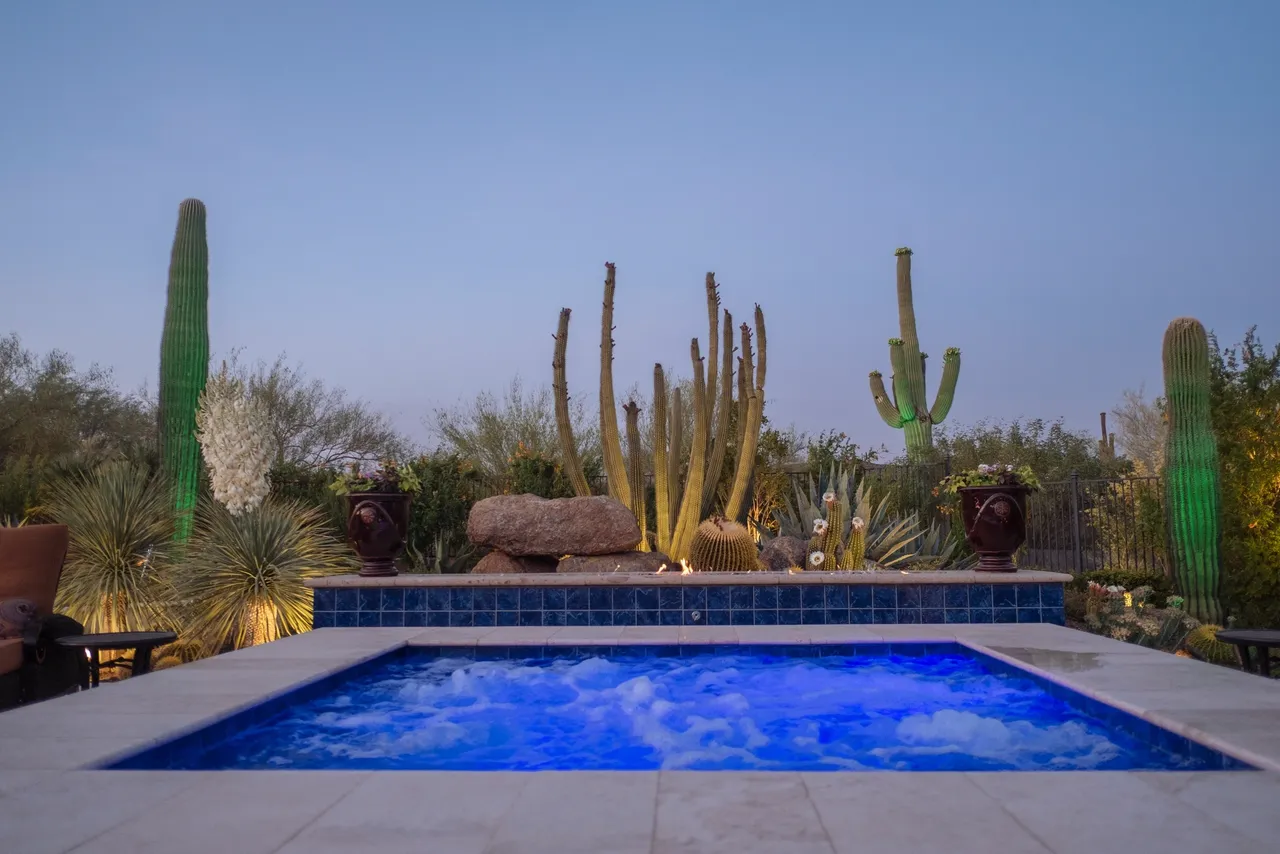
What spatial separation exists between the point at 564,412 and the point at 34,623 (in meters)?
6.26

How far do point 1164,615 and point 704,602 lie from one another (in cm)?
423

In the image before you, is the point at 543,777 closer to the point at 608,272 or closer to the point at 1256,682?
the point at 1256,682

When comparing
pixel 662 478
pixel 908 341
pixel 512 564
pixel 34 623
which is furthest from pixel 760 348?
pixel 34 623

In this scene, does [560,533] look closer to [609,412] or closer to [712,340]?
[609,412]

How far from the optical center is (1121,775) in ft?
9.71

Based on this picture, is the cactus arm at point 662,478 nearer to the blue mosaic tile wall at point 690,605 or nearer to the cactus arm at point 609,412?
the cactus arm at point 609,412

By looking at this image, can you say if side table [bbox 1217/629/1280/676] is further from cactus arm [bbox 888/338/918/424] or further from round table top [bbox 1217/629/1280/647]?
cactus arm [bbox 888/338/918/424]

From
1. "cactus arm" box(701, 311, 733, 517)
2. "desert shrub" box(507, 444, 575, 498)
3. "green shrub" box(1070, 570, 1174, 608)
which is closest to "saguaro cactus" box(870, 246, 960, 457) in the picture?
"green shrub" box(1070, 570, 1174, 608)

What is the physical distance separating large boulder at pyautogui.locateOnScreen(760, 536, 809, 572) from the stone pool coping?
5.67ft

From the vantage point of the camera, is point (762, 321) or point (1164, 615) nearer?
point (1164, 615)

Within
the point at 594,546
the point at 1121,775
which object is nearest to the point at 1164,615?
the point at 594,546

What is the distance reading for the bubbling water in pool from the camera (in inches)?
162

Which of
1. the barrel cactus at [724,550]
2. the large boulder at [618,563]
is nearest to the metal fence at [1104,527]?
the barrel cactus at [724,550]

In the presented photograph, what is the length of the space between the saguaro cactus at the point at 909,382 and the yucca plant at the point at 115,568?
11.7 metres
